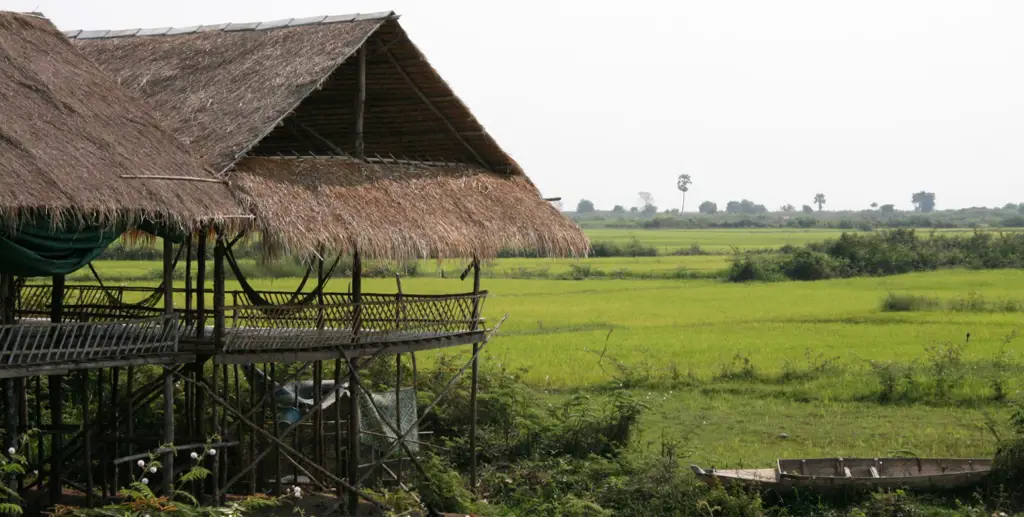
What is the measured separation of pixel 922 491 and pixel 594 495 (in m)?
3.00

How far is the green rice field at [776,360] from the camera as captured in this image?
15562 mm

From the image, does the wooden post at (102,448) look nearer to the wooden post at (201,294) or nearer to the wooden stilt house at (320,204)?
the wooden stilt house at (320,204)

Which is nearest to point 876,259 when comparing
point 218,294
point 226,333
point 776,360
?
point 776,360

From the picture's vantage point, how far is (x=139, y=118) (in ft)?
37.8

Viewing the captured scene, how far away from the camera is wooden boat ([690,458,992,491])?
1228 centimetres

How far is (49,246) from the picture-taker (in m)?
9.70

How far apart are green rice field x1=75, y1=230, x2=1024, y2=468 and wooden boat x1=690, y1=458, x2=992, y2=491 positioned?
1086 mm

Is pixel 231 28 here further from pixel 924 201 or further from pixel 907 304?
pixel 924 201

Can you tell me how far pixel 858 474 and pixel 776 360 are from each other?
765cm

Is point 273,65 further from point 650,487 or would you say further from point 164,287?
point 650,487

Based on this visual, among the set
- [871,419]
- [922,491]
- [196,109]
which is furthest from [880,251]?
[196,109]

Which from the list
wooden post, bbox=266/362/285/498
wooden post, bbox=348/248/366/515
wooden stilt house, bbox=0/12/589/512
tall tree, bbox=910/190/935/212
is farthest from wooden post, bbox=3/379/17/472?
tall tree, bbox=910/190/935/212

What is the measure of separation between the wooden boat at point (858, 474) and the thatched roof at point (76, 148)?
5343 millimetres

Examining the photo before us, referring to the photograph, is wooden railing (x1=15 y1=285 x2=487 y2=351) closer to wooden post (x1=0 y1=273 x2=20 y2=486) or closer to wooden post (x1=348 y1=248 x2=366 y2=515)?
wooden post (x1=348 y1=248 x2=366 y2=515)
